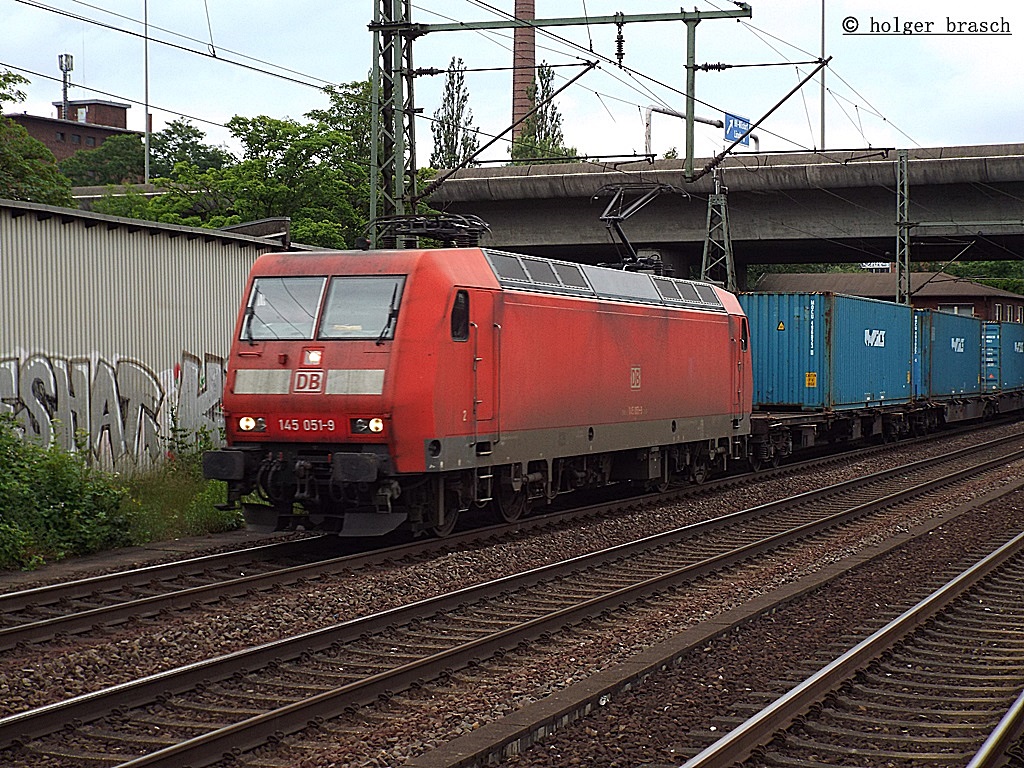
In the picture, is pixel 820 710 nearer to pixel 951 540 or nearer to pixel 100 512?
pixel 951 540

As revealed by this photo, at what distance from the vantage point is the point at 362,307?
522 inches

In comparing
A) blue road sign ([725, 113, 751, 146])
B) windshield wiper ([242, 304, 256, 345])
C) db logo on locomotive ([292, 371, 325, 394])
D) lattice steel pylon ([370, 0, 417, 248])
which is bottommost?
db logo on locomotive ([292, 371, 325, 394])

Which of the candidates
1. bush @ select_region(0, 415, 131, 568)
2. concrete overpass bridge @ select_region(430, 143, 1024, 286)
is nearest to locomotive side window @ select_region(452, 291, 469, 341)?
bush @ select_region(0, 415, 131, 568)

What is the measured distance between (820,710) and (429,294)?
6.77m

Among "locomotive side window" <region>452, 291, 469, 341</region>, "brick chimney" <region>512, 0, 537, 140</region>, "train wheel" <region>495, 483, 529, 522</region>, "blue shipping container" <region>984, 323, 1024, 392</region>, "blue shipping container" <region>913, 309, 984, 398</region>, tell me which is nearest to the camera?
"locomotive side window" <region>452, 291, 469, 341</region>

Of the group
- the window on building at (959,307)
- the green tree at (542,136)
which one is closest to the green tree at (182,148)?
the green tree at (542,136)

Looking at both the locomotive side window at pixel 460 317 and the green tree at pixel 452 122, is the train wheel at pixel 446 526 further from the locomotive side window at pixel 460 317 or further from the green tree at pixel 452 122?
the green tree at pixel 452 122

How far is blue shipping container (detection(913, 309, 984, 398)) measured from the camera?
109 feet

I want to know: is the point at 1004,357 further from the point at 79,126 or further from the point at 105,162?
the point at 79,126

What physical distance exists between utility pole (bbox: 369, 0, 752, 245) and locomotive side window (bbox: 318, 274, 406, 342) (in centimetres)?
523

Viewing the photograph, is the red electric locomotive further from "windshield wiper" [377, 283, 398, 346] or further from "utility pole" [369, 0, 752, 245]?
"utility pole" [369, 0, 752, 245]

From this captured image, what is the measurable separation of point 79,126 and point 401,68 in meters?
103

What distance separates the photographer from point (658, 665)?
8.34m

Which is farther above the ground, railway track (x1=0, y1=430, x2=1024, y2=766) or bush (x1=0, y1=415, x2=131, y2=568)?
bush (x1=0, y1=415, x2=131, y2=568)
